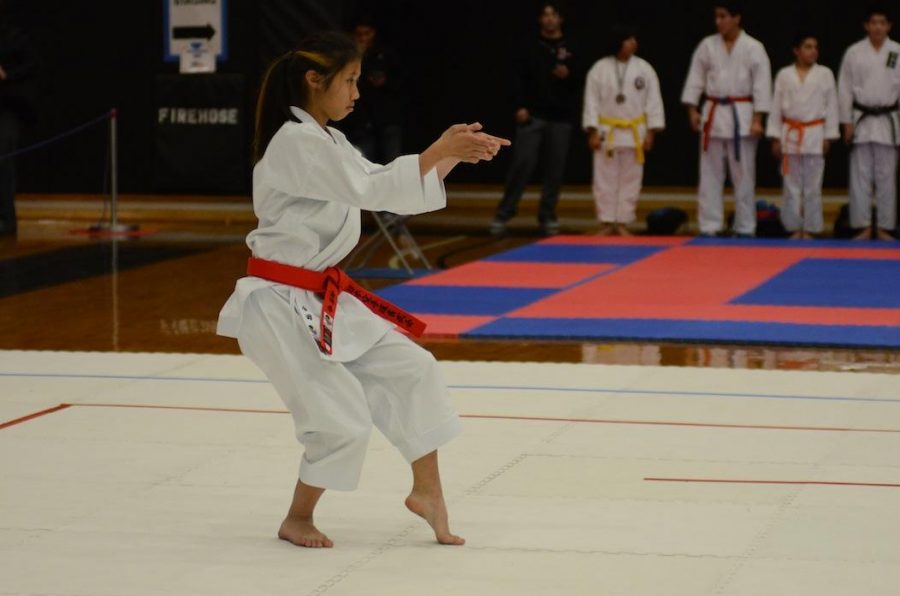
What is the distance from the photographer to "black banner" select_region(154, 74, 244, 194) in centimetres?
1356

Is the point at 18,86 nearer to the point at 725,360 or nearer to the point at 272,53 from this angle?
the point at 272,53

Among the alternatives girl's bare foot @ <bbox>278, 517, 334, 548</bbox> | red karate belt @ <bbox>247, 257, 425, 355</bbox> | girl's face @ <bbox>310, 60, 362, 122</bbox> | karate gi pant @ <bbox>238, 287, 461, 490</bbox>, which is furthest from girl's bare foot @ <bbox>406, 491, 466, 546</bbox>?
girl's face @ <bbox>310, 60, 362, 122</bbox>

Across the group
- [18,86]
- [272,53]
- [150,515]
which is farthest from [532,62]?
[150,515]

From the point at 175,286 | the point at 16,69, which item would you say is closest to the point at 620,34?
A: the point at 175,286

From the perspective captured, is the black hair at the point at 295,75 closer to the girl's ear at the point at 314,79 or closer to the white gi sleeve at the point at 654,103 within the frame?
the girl's ear at the point at 314,79

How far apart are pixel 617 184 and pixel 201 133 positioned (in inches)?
140

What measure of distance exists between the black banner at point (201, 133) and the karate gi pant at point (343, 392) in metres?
9.35

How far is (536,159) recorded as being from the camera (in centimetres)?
1312

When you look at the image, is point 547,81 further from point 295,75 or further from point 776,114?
point 295,75

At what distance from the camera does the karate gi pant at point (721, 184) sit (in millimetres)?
12414

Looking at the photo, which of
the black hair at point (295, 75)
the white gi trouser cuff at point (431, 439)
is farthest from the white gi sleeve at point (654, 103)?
the white gi trouser cuff at point (431, 439)

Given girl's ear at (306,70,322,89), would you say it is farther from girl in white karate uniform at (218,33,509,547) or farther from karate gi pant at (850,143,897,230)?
karate gi pant at (850,143,897,230)

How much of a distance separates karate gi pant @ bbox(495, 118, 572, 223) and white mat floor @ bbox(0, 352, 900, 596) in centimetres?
606

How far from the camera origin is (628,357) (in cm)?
753
